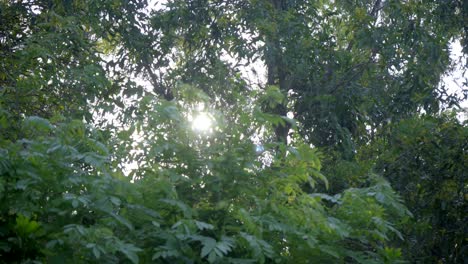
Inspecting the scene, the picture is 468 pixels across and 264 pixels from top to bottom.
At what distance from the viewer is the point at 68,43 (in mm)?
9562

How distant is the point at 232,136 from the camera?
15.2ft

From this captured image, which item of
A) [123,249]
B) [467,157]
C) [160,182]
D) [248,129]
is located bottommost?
[123,249]

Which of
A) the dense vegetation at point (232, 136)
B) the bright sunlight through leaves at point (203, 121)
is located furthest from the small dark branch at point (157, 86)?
the bright sunlight through leaves at point (203, 121)

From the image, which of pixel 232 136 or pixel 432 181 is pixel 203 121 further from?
pixel 432 181

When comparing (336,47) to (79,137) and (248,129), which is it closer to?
(248,129)

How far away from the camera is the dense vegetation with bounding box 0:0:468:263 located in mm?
3764

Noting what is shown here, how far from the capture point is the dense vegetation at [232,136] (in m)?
3.76

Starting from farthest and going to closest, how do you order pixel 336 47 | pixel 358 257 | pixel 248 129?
pixel 336 47, pixel 248 129, pixel 358 257

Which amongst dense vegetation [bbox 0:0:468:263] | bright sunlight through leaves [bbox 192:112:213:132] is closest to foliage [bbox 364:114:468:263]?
dense vegetation [bbox 0:0:468:263]

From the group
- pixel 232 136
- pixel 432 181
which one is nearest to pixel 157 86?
pixel 432 181

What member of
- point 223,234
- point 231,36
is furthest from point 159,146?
point 231,36

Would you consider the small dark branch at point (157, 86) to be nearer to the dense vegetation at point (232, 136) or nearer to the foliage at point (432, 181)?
the dense vegetation at point (232, 136)

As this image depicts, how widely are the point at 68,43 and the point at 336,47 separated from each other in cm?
456

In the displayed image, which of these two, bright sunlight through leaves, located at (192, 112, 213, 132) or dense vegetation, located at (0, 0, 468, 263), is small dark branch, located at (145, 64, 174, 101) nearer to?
dense vegetation, located at (0, 0, 468, 263)
